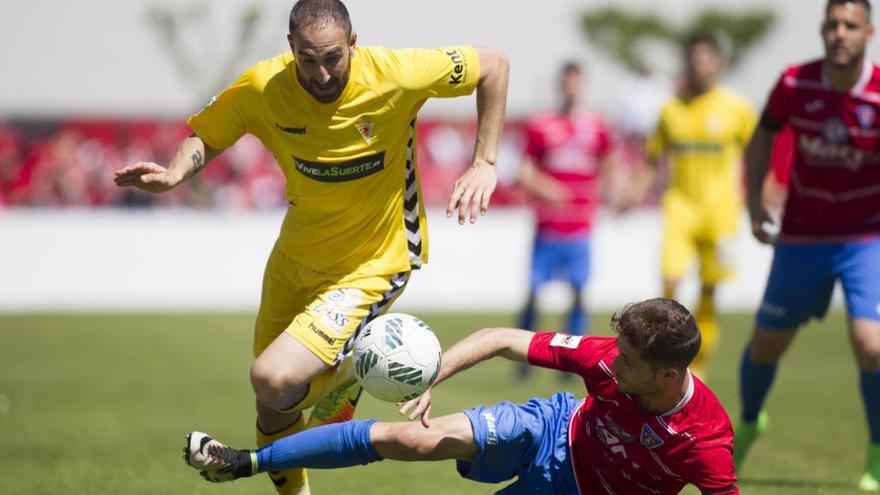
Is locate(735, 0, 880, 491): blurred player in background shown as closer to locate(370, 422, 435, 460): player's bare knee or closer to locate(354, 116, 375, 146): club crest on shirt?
locate(354, 116, 375, 146): club crest on shirt

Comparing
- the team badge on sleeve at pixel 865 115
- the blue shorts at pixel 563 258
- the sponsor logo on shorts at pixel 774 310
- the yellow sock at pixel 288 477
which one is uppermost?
the team badge on sleeve at pixel 865 115

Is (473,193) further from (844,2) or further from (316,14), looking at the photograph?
(844,2)

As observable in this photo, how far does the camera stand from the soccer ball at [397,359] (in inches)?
212

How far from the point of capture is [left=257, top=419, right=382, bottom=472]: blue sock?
5410mm

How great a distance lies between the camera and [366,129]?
6172 mm

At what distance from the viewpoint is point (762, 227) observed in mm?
7754

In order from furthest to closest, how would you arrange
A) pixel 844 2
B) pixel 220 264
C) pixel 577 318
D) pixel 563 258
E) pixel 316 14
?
1. pixel 220 264
2. pixel 563 258
3. pixel 577 318
4. pixel 844 2
5. pixel 316 14

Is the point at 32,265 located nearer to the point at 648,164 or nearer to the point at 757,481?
the point at 648,164

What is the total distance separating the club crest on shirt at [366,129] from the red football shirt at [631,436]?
1.39 metres

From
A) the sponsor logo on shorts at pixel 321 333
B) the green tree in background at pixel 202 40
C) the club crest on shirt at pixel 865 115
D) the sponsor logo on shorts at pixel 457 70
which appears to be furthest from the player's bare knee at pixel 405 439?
the green tree in background at pixel 202 40

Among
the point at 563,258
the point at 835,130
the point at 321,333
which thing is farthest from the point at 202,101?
the point at 321,333

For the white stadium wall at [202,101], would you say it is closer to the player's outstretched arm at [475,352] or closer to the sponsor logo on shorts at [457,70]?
the sponsor logo on shorts at [457,70]

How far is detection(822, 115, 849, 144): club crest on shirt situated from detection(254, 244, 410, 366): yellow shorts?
2.82m

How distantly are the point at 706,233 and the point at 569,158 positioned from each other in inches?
76.0
